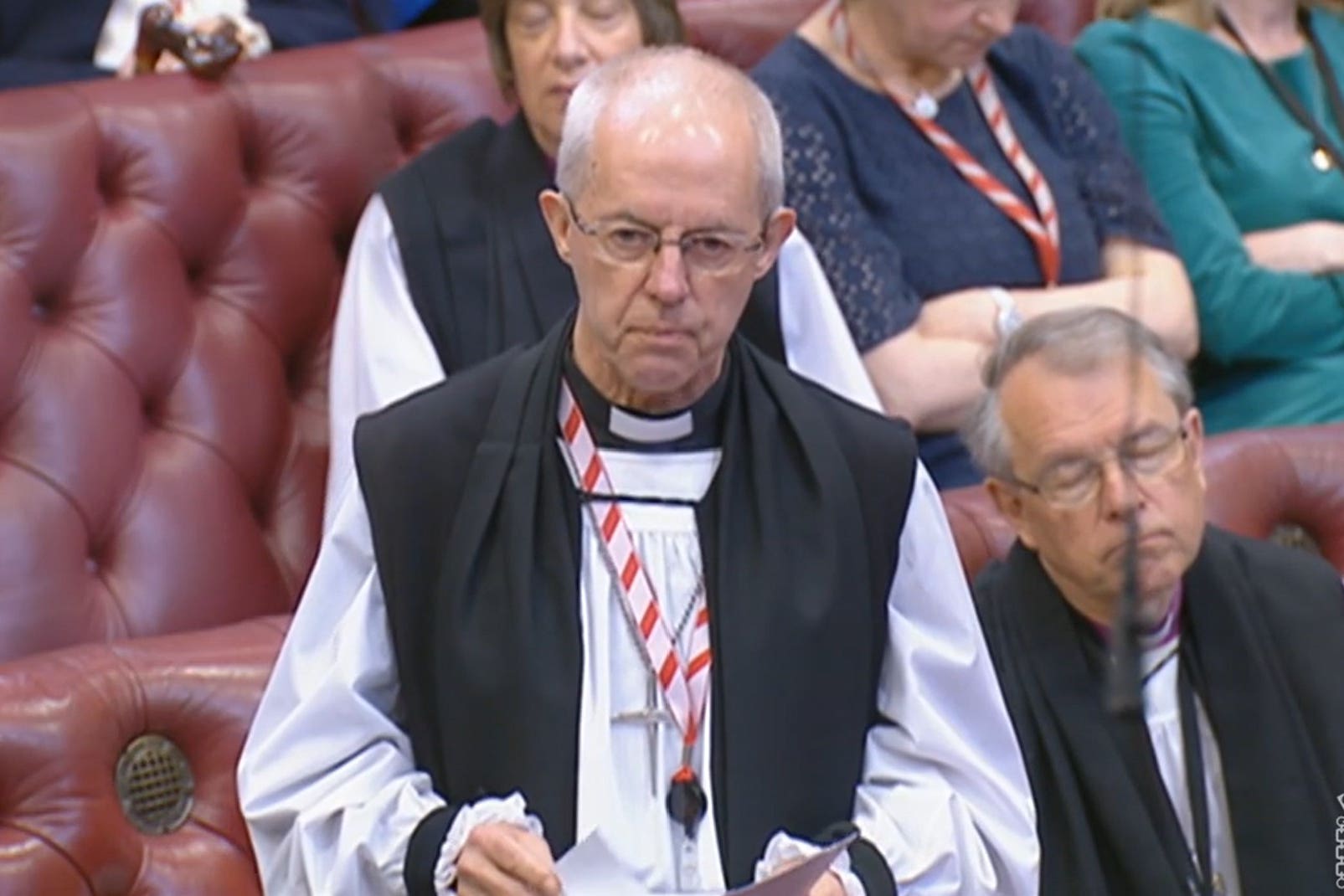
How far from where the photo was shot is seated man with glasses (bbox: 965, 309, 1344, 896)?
2.18 meters

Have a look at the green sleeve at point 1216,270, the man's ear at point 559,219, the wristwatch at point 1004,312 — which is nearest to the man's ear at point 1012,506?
the wristwatch at point 1004,312

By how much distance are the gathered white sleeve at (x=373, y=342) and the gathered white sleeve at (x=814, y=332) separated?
33cm

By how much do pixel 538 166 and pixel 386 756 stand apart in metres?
0.88

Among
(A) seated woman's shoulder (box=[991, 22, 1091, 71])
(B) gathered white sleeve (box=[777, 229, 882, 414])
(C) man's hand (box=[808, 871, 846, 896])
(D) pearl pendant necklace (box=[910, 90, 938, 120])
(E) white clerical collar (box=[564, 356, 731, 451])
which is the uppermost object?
(E) white clerical collar (box=[564, 356, 731, 451])

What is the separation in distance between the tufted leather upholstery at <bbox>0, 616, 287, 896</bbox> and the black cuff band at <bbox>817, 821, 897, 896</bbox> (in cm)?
60

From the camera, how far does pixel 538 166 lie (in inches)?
103

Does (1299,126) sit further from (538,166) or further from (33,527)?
(33,527)

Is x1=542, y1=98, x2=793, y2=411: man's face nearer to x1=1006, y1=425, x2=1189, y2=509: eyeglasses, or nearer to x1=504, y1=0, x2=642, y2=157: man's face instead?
x1=1006, y1=425, x2=1189, y2=509: eyeglasses

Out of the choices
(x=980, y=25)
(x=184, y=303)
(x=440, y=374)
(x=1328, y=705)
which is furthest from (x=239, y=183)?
(x=1328, y=705)

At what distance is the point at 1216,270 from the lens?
2924 mm

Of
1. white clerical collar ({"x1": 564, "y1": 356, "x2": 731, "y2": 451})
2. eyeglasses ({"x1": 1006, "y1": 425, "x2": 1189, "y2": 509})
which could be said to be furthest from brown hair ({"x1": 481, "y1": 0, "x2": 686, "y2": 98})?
white clerical collar ({"x1": 564, "y1": 356, "x2": 731, "y2": 451})

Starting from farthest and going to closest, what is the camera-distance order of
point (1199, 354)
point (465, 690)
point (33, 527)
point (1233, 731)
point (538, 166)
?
point (1199, 354)
point (538, 166)
point (33, 527)
point (1233, 731)
point (465, 690)

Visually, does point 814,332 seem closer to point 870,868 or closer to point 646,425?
point 646,425

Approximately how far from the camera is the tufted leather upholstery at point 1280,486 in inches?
104
